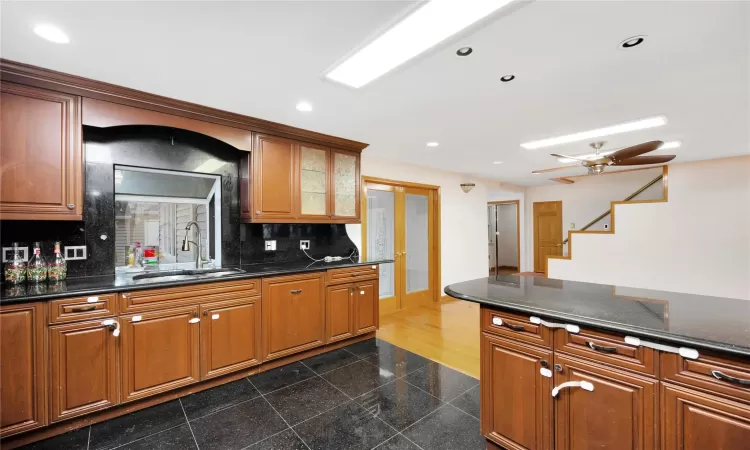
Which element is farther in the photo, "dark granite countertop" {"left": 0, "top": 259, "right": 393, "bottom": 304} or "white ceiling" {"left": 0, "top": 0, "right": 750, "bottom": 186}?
"dark granite countertop" {"left": 0, "top": 259, "right": 393, "bottom": 304}

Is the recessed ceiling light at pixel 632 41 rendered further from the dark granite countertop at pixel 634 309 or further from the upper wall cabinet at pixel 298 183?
the upper wall cabinet at pixel 298 183

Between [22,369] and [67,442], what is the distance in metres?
0.53

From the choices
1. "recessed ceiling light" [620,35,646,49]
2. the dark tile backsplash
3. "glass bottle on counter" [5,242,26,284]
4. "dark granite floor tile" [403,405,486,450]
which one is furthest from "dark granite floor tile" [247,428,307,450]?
"recessed ceiling light" [620,35,646,49]

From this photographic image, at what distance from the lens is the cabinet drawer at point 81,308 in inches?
77.7

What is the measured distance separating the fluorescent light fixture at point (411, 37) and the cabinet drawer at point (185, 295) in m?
Answer: 1.86

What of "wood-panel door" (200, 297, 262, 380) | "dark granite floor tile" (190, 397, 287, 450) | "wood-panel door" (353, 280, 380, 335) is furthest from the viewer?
"wood-panel door" (353, 280, 380, 335)

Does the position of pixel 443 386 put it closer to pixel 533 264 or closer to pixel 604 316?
pixel 604 316

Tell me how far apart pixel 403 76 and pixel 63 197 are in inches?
98.2

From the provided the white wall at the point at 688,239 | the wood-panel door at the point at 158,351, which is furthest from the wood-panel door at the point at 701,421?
the white wall at the point at 688,239

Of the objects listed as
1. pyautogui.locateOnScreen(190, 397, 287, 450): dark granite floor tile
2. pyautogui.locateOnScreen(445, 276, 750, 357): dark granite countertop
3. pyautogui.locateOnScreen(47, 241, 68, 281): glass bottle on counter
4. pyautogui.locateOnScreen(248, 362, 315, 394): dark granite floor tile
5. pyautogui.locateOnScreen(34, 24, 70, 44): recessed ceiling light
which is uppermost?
pyautogui.locateOnScreen(34, 24, 70, 44): recessed ceiling light

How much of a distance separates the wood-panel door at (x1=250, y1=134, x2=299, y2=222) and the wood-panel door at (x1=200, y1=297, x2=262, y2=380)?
0.87 meters

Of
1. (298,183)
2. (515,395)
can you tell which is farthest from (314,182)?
(515,395)

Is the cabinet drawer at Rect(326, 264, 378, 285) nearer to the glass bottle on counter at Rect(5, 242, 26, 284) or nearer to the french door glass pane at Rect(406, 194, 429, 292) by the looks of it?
the french door glass pane at Rect(406, 194, 429, 292)

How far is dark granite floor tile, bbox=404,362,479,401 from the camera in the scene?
253cm
